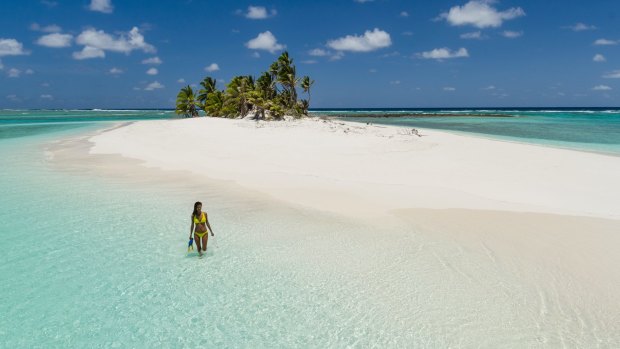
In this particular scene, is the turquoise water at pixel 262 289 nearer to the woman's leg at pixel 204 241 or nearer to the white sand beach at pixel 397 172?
the woman's leg at pixel 204 241

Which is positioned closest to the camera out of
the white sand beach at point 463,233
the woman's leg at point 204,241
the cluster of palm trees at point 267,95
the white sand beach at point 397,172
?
the white sand beach at point 463,233

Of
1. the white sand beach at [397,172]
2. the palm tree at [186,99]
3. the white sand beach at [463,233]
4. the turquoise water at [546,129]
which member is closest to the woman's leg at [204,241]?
the white sand beach at [463,233]

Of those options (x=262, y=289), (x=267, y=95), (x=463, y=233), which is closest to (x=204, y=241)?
(x=262, y=289)

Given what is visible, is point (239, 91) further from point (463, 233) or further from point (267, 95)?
point (463, 233)

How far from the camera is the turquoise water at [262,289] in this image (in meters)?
5.88

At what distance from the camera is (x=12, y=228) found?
417 inches

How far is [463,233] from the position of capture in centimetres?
988

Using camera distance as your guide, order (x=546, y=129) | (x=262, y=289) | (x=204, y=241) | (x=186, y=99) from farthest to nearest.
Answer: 1. (x=186, y=99)
2. (x=546, y=129)
3. (x=204, y=241)
4. (x=262, y=289)

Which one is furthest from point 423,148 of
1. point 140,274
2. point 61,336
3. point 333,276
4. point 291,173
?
point 61,336

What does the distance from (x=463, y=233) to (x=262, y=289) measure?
17.9 ft

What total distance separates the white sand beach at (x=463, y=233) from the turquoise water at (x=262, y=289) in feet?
0.15

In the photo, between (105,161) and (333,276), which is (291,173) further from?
(105,161)

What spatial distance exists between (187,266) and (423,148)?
18188 mm

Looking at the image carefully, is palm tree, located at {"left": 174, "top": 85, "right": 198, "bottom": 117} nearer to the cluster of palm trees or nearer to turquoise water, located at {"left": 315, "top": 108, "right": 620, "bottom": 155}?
the cluster of palm trees
